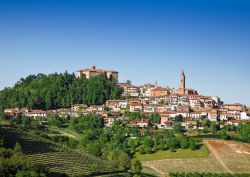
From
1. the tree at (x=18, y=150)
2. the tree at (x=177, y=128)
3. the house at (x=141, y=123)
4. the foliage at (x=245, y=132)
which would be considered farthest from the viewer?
the house at (x=141, y=123)

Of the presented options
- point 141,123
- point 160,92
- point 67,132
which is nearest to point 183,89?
point 160,92

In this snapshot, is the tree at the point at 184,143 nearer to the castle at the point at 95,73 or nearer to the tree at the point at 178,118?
the tree at the point at 178,118

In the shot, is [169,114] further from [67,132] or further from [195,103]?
[67,132]

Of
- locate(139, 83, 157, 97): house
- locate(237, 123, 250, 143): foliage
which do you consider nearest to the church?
locate(139, 83, 157, 97): house

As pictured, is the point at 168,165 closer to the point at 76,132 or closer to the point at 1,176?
the point at 76,132

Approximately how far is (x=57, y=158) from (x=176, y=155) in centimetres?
2206

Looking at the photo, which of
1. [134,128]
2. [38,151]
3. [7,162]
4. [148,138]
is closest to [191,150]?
[148,138]

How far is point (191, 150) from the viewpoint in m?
66.0

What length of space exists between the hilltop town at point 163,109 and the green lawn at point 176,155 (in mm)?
13850

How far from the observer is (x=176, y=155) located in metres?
64.1

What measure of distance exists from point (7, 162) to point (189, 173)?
2299 cm

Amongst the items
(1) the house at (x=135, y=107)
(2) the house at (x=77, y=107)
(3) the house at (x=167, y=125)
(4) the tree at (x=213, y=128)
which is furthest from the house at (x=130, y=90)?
(4) the tree at (x=213, y=128)

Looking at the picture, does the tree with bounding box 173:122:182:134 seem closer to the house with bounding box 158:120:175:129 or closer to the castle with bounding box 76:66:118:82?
the house with bounding box 158:120:175:129

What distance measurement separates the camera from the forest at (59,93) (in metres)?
93.3
